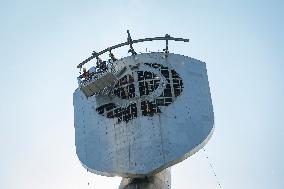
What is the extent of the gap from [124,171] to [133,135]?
9.59 ft

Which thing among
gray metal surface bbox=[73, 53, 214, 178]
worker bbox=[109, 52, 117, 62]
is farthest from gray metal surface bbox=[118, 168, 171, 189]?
worker bbox=[109, 52, 117, 62]

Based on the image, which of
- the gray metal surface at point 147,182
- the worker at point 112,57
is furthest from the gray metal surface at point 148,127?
the worker at point 112,57

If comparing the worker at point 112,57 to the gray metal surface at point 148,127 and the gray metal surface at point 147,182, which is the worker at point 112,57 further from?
the gray metal surface at point 147,182

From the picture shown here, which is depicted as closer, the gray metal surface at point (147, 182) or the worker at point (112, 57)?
the gray metal surface at point (147, 182)

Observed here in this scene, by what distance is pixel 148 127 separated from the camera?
31.4m

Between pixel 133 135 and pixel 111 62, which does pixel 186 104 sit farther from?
pixel 111 62

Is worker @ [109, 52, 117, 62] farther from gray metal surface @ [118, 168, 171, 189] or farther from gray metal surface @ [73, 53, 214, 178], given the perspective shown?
gray metal surface @ [118, 168, 171, 189]

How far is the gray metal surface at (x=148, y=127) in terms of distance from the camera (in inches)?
1158

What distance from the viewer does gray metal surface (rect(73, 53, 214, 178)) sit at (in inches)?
1158

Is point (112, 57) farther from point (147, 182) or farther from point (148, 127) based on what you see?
point (147, 182)

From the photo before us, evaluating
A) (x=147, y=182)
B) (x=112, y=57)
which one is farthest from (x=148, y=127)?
(x=112, y=57)

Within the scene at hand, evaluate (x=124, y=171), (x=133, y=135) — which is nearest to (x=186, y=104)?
(x=133, y=135)

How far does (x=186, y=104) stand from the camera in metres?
33.2

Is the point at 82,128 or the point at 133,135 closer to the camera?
the point at 133,135
